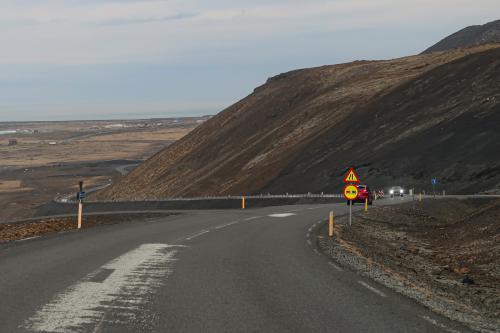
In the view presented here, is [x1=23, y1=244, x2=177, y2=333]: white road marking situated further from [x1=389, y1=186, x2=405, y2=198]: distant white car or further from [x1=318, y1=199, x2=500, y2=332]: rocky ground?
[x1=389, y1=186, x2=405, y2=198]: distant white car

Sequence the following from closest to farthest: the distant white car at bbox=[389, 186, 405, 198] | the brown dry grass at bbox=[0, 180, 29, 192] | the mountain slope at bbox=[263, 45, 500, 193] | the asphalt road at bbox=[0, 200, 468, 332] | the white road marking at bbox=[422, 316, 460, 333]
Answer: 1. the white road marking at bbox=[422, 316, 460, 333]
2. the asphalt road at bbox=[0, 200, 468, 332]
3. the distant white car at bbox=[389, 186, 405, 198]
4. the mountain slope at bbox=[263, 45, 500, 193]
5. the brown dry grass at bbox=[0, 180, 29, 192]

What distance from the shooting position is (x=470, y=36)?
18625 cm

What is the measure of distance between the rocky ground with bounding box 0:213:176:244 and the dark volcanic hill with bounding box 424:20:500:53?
14273 centimetres

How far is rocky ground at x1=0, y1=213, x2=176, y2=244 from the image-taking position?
103 feet

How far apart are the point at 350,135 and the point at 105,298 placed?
68.7m

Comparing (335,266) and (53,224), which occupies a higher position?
(335,266)

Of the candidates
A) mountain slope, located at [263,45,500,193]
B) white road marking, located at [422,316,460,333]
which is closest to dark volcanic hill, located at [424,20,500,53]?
mountain slope, located at [263,45,500,193]

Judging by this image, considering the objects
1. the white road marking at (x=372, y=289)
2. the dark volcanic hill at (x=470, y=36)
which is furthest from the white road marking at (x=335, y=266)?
the dark volcanic hill at (x=470, y=36)

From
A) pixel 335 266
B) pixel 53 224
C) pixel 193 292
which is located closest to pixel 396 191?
pixel 53 224

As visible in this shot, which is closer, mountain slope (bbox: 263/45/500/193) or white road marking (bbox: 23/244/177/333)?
white road marking (bbox: 23/244/177/333)

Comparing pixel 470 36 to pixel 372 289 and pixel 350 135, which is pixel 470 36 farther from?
pixel 372 289

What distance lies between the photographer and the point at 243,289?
37.9 feet

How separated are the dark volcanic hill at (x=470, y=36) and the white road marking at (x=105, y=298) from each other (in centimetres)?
16376

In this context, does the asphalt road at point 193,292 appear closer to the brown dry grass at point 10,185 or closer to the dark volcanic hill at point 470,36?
the brown dry grass at point 10,185
